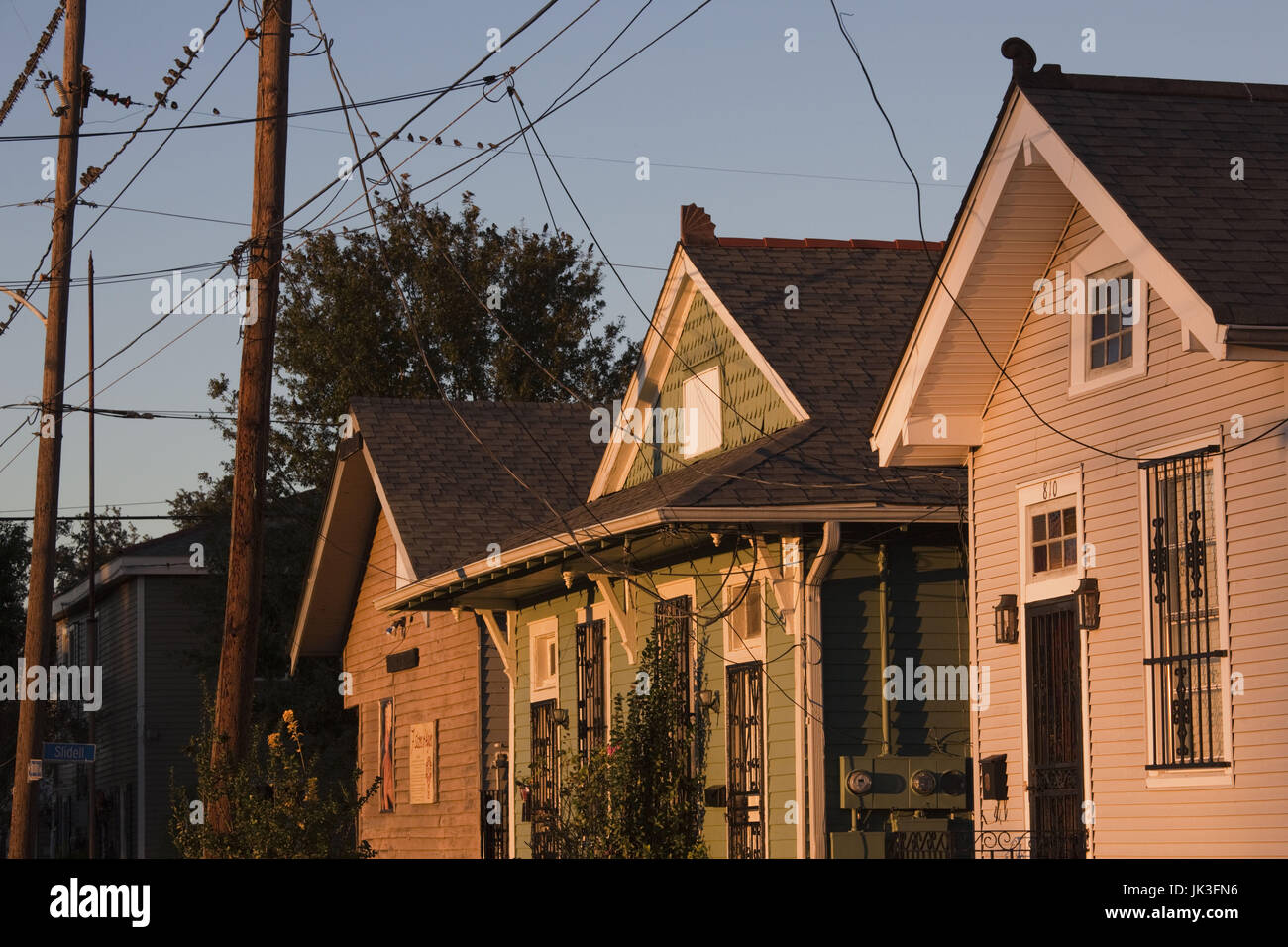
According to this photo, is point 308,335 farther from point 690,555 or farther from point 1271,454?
point 1271,454

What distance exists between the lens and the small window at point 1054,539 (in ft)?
47.3

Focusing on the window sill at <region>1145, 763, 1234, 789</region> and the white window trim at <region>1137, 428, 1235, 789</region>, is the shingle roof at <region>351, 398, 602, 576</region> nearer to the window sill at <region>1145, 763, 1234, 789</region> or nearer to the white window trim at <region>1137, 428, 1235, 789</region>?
the white window trim at <region>1137, 428, 1235, 789</region>

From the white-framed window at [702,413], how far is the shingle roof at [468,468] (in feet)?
12.9

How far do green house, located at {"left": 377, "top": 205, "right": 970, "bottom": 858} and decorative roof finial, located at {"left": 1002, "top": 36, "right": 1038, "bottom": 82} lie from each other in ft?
14.2

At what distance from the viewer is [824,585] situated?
55.8 feet

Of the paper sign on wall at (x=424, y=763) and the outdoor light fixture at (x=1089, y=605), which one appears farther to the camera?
the paper sign on wall at (x=424, y=763)

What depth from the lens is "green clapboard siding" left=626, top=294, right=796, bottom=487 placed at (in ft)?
62.7

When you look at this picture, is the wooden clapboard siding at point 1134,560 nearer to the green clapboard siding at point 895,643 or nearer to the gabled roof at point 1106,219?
the gabled roof at point 1106,219

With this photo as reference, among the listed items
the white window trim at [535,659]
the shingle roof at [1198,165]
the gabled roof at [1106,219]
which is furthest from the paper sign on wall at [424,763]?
the shingle roof at [1198,165]

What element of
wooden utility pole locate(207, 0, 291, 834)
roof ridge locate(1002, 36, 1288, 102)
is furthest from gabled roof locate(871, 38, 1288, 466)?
wooden utility pole locate(207, 0, 291, 834)

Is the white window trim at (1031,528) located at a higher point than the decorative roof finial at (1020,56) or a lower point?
lower

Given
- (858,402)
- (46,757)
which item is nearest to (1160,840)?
(858,402)

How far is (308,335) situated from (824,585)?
30.1 metres

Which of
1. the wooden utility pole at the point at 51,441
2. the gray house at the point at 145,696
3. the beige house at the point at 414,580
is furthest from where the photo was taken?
the gray house at the point at 145,696
